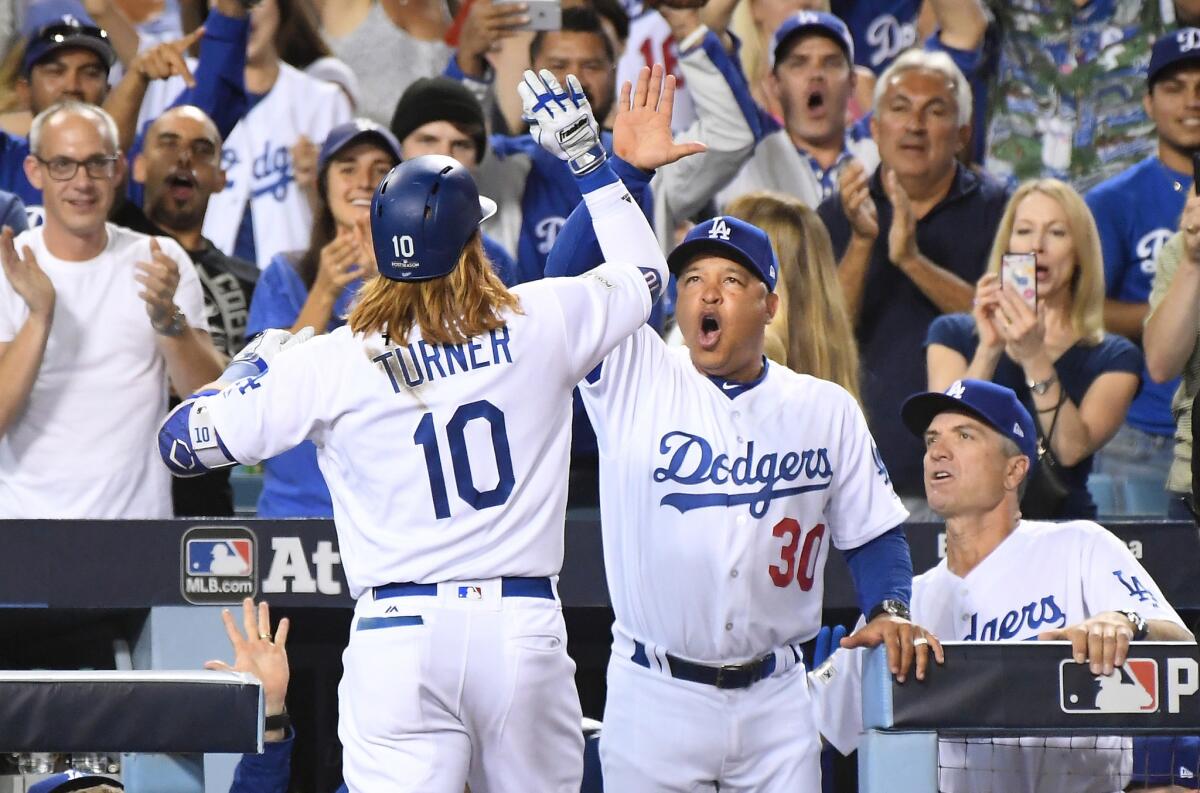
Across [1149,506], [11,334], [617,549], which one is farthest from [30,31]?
[1149,506]

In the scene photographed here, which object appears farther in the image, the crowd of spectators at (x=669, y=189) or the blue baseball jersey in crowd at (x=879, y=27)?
the blue baseball jersey in crowd at (x=879, y=27)

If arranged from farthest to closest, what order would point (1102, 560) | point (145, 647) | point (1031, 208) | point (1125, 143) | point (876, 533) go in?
point (1125, 143) → point (1031, 208) → point (145, 647) → point (1102, 560) → point (876, 533)

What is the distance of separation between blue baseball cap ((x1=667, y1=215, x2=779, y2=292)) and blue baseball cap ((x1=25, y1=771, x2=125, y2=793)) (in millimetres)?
1405

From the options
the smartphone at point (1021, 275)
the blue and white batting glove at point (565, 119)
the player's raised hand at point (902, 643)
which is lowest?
the player's raised hand at point (902, 643)

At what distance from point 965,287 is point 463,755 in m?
2.84

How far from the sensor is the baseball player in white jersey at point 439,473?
7.84 feet

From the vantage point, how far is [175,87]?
197 inches

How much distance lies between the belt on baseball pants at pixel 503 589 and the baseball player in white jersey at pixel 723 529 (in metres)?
0.57

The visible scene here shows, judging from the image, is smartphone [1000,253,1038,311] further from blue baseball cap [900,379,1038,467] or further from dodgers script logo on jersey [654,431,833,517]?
dodgers script logo on jersey [654,431,833,517]

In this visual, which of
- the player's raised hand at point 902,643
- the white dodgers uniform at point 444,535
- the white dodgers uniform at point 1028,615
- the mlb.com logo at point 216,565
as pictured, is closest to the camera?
the white dodgers uniform at point 444,535

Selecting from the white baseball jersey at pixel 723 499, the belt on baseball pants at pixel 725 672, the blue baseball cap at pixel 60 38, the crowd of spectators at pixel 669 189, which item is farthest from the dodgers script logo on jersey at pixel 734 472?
the blue baseball cap at pixel 60 38

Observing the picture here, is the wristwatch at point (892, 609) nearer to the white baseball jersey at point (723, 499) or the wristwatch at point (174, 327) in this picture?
the white baseball jersey at point (723, 499)

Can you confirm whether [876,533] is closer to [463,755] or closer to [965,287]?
[463,755]

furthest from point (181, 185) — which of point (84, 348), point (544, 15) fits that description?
point (544, 15)
